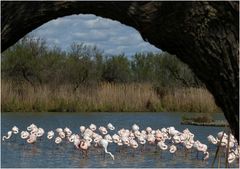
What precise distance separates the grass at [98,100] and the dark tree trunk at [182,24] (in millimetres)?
22709

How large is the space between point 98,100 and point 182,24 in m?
23.8

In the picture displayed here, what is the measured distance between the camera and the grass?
2527cm

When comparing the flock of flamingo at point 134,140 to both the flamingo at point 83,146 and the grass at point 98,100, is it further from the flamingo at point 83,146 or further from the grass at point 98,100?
the grass at point 98,100

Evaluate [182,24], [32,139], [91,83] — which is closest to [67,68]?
[91,83]

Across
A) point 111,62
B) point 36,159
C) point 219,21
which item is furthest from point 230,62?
point 111,62

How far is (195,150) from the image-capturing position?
13.0 meters

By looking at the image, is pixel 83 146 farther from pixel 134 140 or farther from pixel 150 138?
pixel 150 138

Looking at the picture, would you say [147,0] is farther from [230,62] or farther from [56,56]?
[56,56]

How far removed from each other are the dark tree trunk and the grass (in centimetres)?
2271

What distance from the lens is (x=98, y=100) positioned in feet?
84.8

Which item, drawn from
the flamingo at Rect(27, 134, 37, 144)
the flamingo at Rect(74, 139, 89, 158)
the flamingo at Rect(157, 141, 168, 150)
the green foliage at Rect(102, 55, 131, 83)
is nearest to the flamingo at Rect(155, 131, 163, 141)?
the flamingo at Rect(157, 141, 168, 150)

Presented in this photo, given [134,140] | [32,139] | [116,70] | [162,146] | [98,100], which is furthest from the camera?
[116,70]

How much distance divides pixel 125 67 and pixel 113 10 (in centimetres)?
3601

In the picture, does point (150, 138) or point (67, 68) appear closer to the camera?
point (150, 138)
